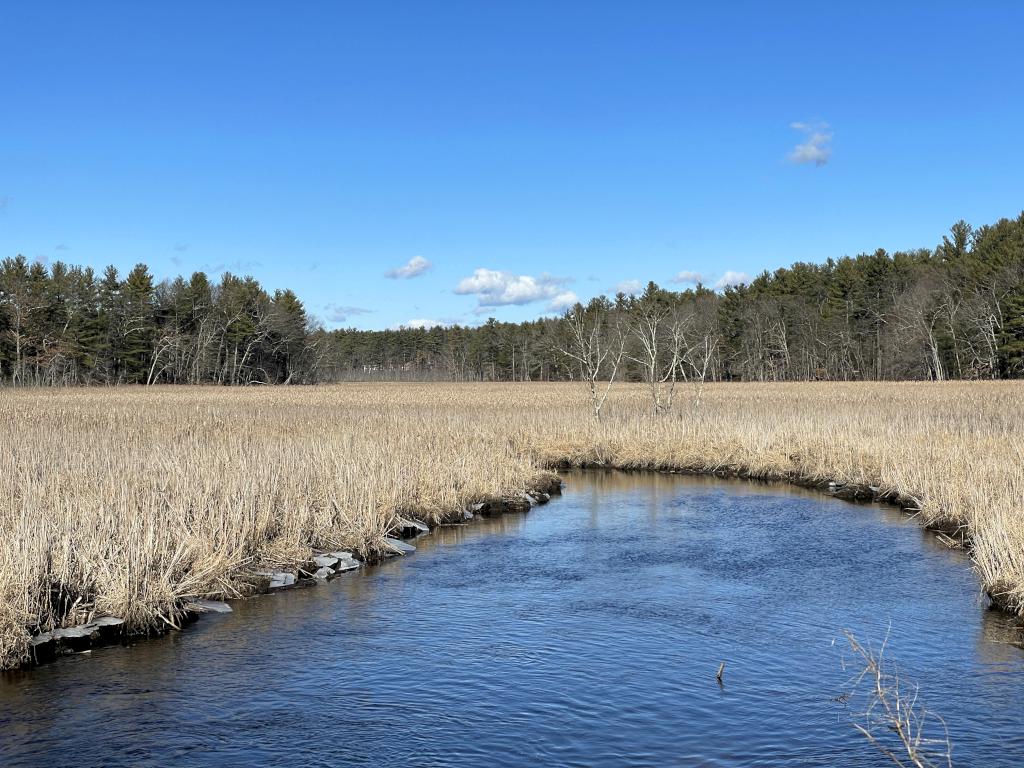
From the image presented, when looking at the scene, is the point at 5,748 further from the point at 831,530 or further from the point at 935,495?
the point at 935,495

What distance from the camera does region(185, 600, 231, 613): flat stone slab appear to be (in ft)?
33.2

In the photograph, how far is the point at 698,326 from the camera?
279 feet

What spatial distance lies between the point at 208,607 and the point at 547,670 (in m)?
4.50

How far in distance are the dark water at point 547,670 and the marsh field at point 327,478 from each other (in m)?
0.80

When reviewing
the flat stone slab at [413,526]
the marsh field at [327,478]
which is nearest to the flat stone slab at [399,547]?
the marsh field at [327,478]

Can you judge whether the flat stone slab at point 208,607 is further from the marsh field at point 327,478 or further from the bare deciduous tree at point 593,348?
the bare deciduous tree at point 593,348

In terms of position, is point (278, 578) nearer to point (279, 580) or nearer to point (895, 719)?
point (279, 580)

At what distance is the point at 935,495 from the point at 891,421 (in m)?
9.74

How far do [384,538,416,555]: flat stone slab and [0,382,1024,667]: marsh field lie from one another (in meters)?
0.25

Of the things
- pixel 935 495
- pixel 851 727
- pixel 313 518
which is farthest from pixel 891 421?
pixel 851 727

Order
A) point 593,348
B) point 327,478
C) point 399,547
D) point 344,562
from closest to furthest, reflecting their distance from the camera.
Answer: point 344,562
point 399,547
point 327,478
point 593,348

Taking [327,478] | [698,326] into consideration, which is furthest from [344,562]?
[698,326]

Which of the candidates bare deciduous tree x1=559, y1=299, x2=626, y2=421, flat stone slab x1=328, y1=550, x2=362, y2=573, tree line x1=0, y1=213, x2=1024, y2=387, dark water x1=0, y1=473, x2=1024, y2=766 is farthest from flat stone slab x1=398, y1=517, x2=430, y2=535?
tree line x1=0, y1=213, x2=1024, y2=387

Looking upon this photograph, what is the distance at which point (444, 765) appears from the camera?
6.23 m
